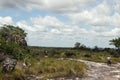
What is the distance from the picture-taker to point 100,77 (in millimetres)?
35062

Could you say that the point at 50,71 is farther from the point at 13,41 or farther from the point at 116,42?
the point at 116,42

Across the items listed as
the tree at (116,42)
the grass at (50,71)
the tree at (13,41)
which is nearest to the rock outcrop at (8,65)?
the grass at (50,71)

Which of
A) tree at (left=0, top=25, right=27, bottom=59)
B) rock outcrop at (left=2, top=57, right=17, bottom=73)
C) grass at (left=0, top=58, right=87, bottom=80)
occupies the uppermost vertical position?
tree at (left=0, top=25, right=27, bottom=59)

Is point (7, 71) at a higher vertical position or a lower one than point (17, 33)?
lower

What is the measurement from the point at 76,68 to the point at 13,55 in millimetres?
9367


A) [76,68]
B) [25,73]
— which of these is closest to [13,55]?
[25,73]

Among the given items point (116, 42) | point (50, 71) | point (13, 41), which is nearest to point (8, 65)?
point (50, 71)

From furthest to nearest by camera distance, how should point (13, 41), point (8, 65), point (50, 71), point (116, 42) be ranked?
point (116, 42) → point (13, 41) → point (50, 71) → point (8, 65)

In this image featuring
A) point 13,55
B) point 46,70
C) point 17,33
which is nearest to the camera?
point 46,70

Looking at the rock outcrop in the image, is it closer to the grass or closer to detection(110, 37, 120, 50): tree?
the grass

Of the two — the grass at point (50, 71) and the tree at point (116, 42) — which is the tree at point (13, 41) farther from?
the tree at point (116, 42)

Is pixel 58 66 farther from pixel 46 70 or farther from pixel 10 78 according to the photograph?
pixel 10 78

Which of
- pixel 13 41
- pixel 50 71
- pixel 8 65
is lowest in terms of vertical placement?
pixel 50 71

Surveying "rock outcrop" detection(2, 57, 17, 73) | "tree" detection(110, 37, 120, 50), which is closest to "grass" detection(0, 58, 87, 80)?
"rock outcrop" detection(2, 57, 17, 73)
